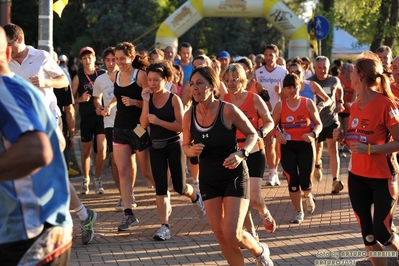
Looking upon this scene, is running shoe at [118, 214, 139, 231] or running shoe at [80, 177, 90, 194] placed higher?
running shoe at [118, 214, 139, 231]

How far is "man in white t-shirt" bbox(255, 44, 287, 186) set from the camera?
12.8 metres

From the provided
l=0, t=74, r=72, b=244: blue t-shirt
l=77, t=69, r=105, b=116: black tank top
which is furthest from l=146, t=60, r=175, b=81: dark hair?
l=0, t=74, r=72, b=244: blue t-shirt

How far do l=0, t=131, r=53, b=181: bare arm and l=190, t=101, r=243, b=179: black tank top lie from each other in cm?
302

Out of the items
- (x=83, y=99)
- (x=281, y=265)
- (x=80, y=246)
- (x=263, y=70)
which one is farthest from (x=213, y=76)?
(x=263, y=70)

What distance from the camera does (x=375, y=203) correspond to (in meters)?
6.27

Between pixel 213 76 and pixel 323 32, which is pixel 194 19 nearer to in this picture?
pixel 323 32

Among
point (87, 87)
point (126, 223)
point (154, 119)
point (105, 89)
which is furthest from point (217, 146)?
point (87, 87)

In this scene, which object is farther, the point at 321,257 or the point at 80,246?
the point at 80,246

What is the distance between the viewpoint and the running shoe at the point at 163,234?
27.7ft

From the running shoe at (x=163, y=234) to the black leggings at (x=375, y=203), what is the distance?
8.79 feet

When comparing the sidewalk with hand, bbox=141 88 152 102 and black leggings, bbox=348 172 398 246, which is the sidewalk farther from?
hand, bbox=141 88 152 102

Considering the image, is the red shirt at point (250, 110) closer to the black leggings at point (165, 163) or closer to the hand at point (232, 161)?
the black leggings at point (165, 163)

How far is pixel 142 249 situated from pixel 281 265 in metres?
1.53

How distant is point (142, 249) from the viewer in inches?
316
